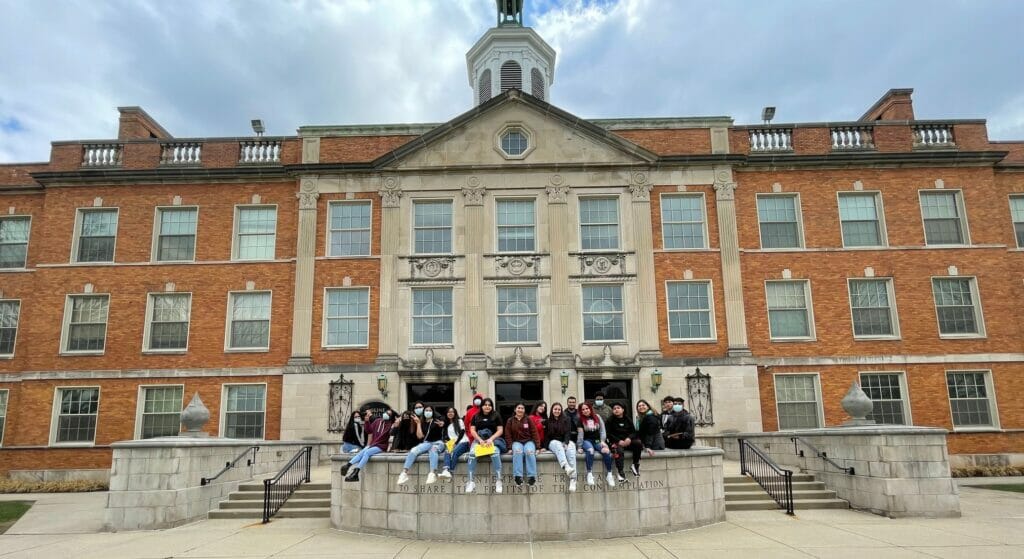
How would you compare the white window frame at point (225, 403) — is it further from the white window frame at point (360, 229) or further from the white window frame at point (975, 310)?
the white window frame at point (975, 310)

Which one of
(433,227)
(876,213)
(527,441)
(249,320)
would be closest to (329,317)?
(249,320)

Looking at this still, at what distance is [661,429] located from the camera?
13.3 m

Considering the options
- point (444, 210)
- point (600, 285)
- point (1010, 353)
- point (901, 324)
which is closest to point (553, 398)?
point (600, 285)

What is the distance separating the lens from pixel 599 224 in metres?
24.3

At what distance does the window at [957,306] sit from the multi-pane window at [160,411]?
87.1 feet

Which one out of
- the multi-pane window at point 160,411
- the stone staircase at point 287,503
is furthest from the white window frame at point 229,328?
the stone staircase at point 287,503

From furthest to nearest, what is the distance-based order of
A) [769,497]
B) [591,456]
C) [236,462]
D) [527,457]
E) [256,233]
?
[256,233] < [236,462] < [769,497] < [591,456] < [527,457]

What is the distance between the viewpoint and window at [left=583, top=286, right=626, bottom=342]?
2323cm

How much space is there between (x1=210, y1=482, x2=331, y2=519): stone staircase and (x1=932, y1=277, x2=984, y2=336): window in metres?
21.1

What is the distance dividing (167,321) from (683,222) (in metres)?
18.7

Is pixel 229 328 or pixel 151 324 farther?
pixel 151 324

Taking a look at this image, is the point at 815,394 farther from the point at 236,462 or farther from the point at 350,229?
the point at 236,462

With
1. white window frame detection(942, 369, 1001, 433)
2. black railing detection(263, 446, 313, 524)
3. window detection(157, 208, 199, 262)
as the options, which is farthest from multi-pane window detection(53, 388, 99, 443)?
white window frame detection(942, 369, 1001, 433)

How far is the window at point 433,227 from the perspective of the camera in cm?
2427
